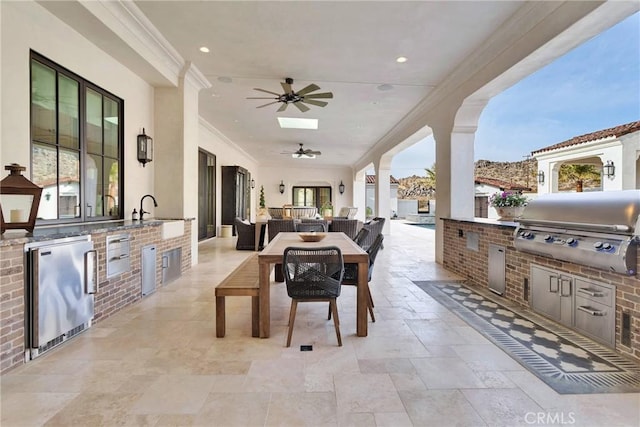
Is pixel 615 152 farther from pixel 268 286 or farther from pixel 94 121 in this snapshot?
pixel 94 121

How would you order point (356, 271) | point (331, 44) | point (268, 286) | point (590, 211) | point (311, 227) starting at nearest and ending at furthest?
point (590, 211) < point (268, 286) < point (356, 271) < point (331, 44) < point (311, 227)

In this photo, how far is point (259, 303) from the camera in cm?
256

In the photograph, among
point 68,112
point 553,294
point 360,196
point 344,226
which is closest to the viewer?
point 553,294

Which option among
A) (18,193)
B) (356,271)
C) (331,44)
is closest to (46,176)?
(18,193)

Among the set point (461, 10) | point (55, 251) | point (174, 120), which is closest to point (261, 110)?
point (174, 120)

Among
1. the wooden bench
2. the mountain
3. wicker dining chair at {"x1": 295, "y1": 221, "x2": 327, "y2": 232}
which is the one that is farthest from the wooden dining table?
the mountain

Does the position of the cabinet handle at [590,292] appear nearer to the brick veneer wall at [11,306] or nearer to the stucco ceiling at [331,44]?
the stucco ceiling at [331,44]

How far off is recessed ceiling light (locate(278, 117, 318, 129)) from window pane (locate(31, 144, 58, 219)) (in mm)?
4860

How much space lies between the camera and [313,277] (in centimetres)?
249

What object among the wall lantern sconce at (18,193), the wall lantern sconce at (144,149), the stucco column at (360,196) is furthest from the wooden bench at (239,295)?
the stucco column at (360,196)

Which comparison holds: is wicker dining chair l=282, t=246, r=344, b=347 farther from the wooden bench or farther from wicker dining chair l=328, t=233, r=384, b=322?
wicker dining chair l=328, t=233, r=384, b=322

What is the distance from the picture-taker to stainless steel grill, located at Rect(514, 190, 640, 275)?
6.91ft

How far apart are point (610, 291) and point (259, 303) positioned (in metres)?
2.72

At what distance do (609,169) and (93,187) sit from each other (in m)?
9.49
